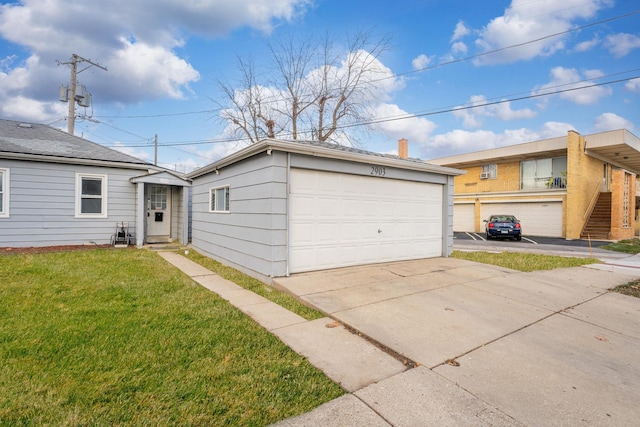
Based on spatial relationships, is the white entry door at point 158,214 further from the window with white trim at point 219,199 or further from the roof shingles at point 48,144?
the window with white trim at point 219,199

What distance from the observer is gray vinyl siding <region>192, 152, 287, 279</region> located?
5.96 m

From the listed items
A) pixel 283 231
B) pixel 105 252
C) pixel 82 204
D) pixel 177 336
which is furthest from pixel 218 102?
pixel 177 336

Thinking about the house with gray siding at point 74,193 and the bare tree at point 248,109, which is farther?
the bare tree at point 248,109

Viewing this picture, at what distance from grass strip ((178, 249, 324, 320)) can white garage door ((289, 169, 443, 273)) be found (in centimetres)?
89

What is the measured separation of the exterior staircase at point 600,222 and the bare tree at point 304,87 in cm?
1488

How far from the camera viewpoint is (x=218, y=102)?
63.6 ft

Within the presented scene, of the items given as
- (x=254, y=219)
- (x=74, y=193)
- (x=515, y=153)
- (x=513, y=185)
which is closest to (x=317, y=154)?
(x=254, y=219)

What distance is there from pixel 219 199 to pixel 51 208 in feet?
19.1

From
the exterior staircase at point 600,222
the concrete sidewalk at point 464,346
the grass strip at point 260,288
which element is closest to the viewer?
the concrete sidewalk at point 464,346

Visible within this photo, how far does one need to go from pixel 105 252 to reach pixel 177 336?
748 centimetres

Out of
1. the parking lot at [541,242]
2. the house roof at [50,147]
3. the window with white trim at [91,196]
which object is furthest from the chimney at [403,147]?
the window with white trim at [91,196]

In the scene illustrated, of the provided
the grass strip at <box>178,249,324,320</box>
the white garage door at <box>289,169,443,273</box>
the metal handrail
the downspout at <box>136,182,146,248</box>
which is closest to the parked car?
the metal handrail

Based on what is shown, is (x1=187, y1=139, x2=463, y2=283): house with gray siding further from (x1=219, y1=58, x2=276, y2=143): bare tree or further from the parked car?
(x1=219, y1=58, x2=276, y2=143): bare tree

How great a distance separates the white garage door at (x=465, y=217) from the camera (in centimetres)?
2254
